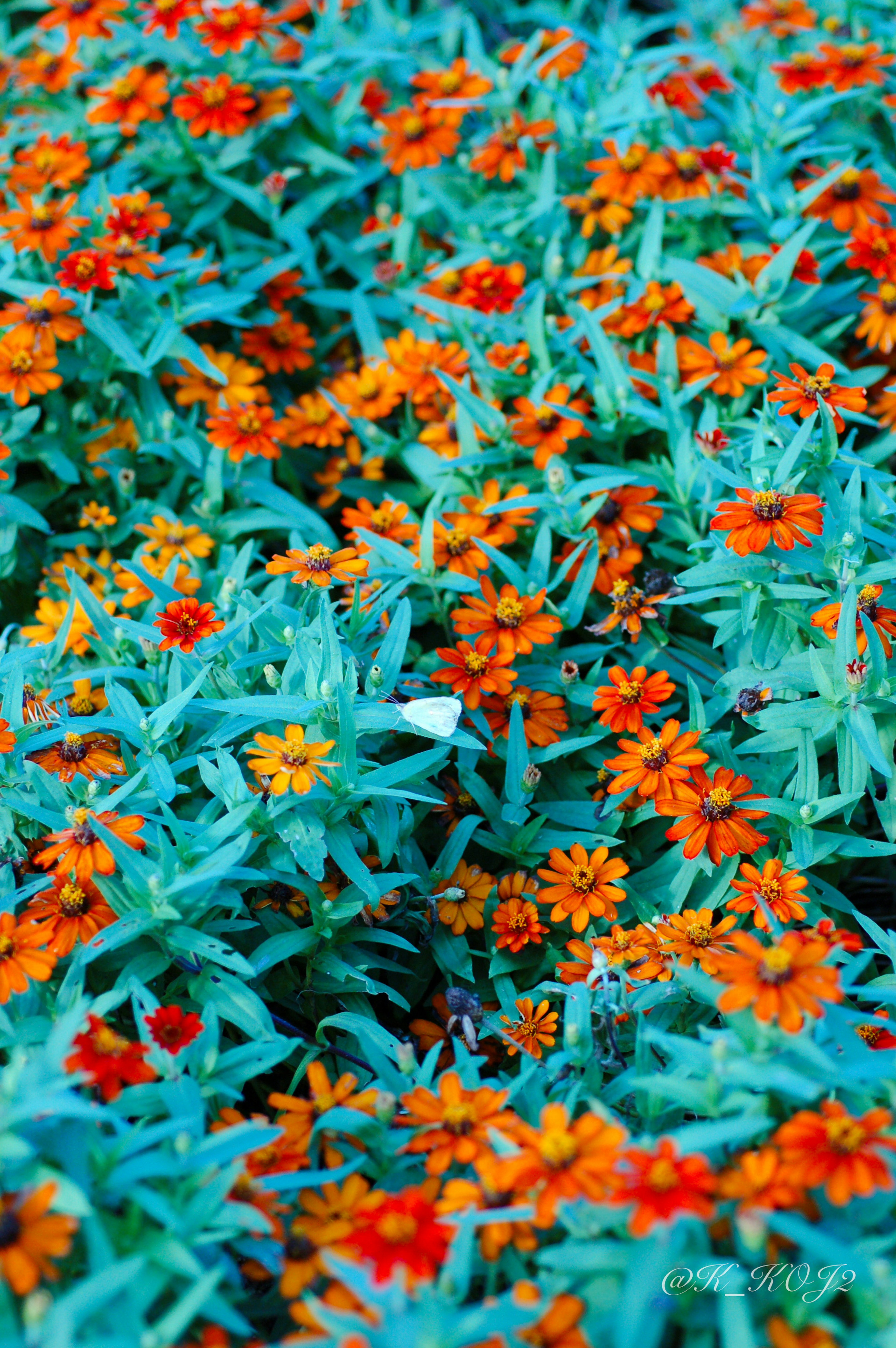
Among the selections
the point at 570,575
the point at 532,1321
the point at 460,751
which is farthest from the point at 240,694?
the point at 532,1321

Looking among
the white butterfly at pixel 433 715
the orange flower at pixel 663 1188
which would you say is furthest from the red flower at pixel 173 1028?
the orange flower at pixel 663 1188

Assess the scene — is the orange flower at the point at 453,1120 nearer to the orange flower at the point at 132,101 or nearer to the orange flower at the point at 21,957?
the orange flower at the point at 21,957

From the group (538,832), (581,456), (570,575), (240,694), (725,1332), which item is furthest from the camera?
(581,456)

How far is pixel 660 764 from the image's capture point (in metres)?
2.12

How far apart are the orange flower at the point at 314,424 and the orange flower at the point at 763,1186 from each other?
81.7 inches

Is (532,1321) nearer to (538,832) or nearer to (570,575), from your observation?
(538,832)

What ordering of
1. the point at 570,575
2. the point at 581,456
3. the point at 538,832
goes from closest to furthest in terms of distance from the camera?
the point at 538,832 < the point at 570,575 < the point at 581,456

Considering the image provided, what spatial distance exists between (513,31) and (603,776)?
11.0 ft

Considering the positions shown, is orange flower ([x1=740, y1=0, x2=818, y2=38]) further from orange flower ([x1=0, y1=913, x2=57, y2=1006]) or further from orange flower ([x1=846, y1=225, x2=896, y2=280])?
orange flower ([x1=0, y1=913, x2=57, y2=1006])

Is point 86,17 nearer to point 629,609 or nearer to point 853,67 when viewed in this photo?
point 853,67

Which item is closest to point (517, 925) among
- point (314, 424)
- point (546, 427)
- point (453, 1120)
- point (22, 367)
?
point (453, 1120)

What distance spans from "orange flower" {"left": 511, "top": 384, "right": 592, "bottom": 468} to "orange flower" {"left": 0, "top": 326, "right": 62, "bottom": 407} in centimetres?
119

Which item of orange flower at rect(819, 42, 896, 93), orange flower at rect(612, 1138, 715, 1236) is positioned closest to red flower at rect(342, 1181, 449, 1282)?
orange flower at rect(612, 1138, 715, 1236)

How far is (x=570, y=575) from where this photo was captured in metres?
2.61
